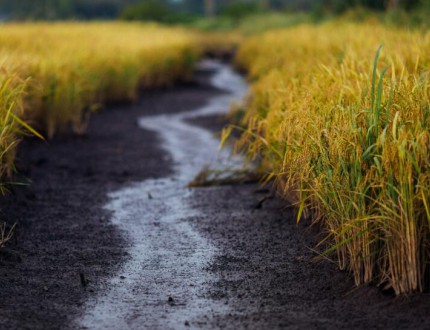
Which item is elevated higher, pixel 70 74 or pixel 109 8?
pixel 70 74

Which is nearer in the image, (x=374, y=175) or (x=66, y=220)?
(x=374, y=175)

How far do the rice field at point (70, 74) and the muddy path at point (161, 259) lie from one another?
471 millimetres

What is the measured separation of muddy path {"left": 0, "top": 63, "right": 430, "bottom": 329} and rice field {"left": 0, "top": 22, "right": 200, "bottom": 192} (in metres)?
0.47

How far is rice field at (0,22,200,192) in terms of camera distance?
18.7ft

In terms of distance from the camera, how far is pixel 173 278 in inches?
164

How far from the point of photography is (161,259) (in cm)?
452

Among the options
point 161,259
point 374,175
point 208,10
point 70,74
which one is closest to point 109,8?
point 208,10

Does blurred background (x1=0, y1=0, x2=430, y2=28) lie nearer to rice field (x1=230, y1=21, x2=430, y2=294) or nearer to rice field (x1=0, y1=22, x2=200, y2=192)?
rice field (x1=0, y1=22, x2=200, y2=192)

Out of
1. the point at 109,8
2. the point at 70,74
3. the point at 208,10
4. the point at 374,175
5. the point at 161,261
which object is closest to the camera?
the point at 374,175

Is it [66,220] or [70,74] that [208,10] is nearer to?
[70,74]

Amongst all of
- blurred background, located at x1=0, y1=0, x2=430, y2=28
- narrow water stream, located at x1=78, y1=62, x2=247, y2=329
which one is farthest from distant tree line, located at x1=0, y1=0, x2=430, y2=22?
narrow water stream, located at x1=78, y1=62, x2=247, y2=329

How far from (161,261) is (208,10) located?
1690 inches

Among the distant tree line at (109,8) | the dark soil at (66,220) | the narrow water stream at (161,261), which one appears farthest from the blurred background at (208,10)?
the narrow water stream at (161,261)

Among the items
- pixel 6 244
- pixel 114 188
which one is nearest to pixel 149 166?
pixel 114 188
